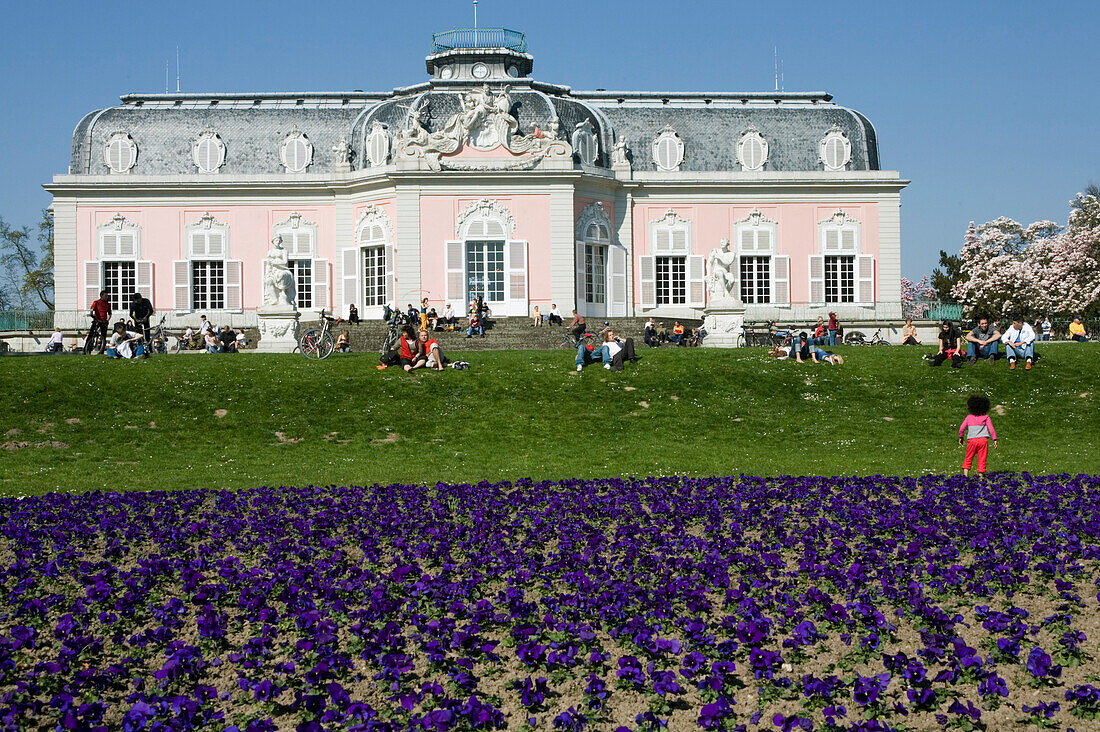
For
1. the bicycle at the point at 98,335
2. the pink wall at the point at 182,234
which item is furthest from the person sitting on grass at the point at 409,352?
the pink wall at the point at 182,234

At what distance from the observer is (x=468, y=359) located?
87.9 ft

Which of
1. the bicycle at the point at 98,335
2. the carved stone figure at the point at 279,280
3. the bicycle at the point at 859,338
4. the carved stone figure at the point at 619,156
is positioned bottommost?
the bicycle at the point at 859,338

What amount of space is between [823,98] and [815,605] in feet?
135

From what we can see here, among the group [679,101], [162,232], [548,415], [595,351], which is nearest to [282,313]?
[595,351]

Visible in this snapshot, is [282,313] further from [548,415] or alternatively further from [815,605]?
[815,605]

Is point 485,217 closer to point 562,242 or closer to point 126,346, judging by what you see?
point 562,242

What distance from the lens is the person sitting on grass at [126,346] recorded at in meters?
28.6

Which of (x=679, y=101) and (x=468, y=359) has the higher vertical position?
(x=679, y=101)

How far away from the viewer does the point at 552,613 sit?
341 inches

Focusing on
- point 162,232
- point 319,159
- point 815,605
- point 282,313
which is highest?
point 319,159

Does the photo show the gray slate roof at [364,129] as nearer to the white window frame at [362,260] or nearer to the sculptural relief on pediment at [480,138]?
the white window frame at [362,260]

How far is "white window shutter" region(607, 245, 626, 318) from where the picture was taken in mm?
42750

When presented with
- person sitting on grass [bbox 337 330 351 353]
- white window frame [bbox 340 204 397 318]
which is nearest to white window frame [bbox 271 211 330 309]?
white window frame [bbox 340 204 397 318]

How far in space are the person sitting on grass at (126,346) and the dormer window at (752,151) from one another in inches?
954
